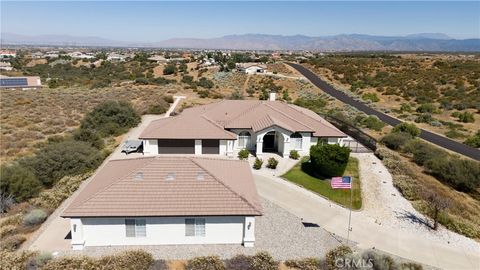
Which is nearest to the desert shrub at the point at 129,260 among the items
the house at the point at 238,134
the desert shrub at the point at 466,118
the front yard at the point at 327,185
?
the front yard at the point at 327,185

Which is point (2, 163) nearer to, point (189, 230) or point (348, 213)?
point (189, 230)

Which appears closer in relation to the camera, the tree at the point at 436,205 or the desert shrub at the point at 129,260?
the desert shrub at the point at 129,260

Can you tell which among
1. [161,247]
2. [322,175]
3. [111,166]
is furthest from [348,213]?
[111,166]

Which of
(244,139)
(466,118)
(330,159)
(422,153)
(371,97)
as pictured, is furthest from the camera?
(371,97)

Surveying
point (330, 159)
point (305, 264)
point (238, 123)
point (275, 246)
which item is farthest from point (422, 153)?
point (305, 264)

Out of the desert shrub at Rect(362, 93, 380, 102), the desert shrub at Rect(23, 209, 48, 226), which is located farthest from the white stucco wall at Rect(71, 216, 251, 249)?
the desert shrub at Rect(362, 93, 380, 102)

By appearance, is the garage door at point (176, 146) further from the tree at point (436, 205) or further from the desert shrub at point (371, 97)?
the desert shrub at point (371, 97)

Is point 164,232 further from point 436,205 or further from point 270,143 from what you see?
point 270,143
